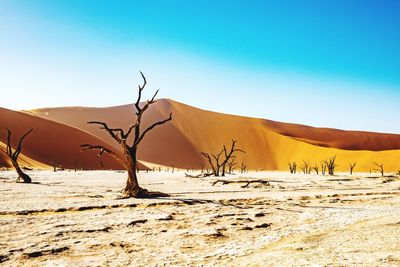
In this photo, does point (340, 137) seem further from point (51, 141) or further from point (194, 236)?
point (194, 236)

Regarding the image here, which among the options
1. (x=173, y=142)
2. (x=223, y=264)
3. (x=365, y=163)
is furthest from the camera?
(x=173, y=142)

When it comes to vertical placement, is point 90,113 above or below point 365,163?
above

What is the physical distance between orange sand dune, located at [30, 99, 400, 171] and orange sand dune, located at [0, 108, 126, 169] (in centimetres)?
1782

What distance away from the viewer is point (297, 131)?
135 metres

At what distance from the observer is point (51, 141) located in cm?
6856

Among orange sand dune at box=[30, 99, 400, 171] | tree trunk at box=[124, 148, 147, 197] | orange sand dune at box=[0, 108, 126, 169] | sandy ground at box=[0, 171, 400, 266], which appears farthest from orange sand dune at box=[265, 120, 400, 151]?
sandy ground at box=[0, 171, 400, 266]

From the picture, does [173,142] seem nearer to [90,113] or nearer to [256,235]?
[90,113]

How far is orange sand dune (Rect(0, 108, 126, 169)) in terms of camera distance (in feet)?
207

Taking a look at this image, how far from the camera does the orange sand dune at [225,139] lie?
303 feet

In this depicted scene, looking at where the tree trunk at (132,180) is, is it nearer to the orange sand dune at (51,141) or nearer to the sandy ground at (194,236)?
the sandy ground at (194,236)

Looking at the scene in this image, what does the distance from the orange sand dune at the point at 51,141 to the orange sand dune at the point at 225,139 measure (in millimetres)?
17819

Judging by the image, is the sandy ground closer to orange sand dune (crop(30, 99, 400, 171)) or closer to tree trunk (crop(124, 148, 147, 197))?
tree trunk (crop(124, 148, 147, 197))

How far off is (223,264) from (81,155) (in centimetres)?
6646

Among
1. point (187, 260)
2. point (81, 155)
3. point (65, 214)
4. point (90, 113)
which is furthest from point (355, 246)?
point (90, 113)
